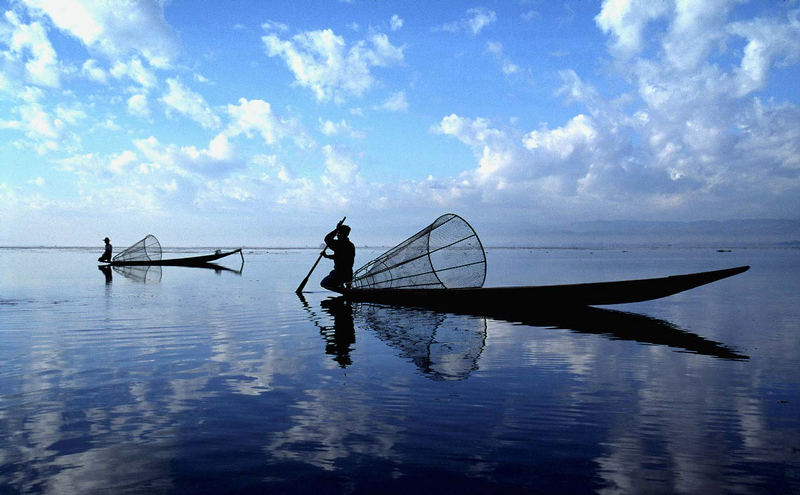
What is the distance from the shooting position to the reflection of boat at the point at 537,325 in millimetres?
8969

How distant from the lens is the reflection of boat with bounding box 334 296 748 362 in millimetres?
8969

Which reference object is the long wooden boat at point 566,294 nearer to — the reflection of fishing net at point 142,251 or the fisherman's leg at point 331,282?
the fisherman's leg at point 331,282

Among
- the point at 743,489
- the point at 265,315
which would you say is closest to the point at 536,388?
the point at 743,489

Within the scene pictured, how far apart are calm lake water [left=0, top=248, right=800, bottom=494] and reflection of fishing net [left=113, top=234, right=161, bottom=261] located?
2762 cm

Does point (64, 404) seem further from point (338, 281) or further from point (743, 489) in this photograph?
point (338, 281)

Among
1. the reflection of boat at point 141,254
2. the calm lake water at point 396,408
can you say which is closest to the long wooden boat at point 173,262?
the reflection of boat at point 141,254

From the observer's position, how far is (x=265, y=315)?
12820 mm

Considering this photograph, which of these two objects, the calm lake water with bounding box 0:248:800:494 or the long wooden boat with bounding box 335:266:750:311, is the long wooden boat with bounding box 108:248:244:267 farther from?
the calm lake water with bounding box 0:248:800:494

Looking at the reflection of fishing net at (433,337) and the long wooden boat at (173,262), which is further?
the long wooden boat at (173,262)

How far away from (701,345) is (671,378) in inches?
120

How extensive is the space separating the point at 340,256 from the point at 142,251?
28278 millimetres

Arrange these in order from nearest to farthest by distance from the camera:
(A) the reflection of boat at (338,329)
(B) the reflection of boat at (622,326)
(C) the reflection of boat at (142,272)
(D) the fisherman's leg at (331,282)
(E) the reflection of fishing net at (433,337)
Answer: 1. (E) the reflection of fishing net at (433,337)
2. (A) the reflection of boat at (338,329)
3. (B) the reflection of boat at (622,326)
4. (D) the fisherman's leg at (331,282)
5. (C) the reflection of boat at (142,272)

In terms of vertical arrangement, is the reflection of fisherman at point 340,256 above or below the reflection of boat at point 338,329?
above

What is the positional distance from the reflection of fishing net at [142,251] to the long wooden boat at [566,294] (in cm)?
2895
